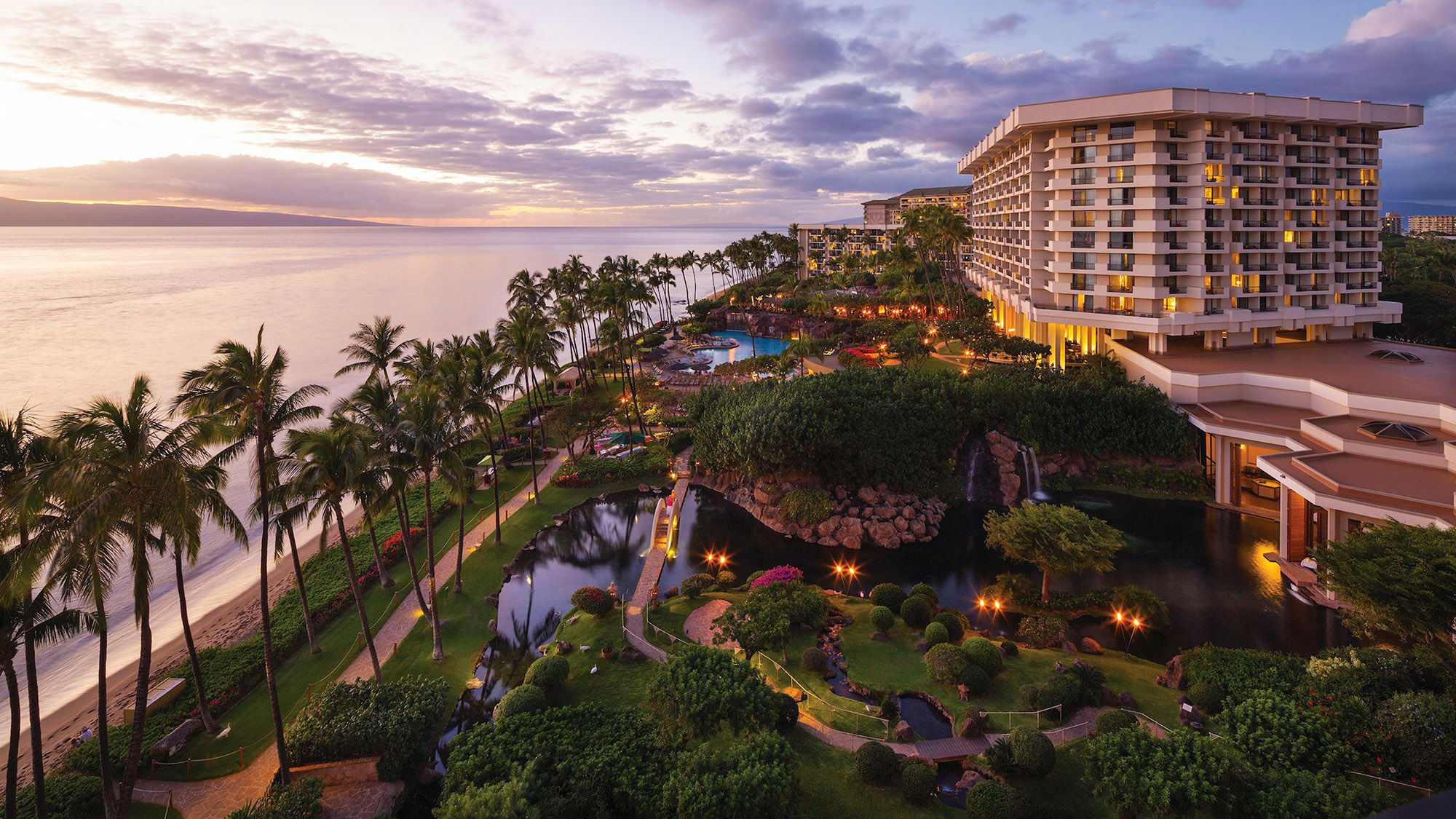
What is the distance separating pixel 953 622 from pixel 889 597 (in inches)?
144

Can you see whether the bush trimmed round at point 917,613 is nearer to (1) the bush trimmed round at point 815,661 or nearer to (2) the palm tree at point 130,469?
(1) the bush trimmed round at point 815,661

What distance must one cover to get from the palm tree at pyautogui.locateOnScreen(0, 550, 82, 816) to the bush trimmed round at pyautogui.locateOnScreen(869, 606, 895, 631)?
90.3 feet

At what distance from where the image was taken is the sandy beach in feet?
92.8

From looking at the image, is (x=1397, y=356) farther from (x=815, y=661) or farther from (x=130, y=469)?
(x=130, y=469)

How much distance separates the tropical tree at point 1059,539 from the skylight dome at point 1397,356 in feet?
126

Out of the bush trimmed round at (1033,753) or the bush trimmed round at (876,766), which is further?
the bush trimmed round at (876,766)

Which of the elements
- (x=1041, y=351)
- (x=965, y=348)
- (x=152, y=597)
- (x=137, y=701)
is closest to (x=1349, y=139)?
(x=1041, y=351)

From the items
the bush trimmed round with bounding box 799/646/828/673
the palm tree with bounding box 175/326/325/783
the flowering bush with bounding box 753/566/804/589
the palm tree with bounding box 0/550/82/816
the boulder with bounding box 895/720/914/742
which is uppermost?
the palm tree with bounding box 175/326/325/783

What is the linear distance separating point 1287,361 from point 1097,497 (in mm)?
20159

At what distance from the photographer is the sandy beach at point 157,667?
92.8 feet

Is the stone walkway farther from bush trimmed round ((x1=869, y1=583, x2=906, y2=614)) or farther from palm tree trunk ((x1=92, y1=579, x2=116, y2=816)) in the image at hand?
bush trimmed round ((x1=869, y1=583, x2=906, y2=614))

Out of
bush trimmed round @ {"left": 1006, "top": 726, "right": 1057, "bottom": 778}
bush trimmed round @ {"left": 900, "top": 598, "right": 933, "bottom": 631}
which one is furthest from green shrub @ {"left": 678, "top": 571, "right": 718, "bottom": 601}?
bush trimmed round @ {"left": 1006, "top": 726, "right": 1057, "bottom": 778}

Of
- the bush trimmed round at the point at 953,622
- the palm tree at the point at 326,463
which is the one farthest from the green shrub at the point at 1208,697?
the palm tree at the point at 326,463

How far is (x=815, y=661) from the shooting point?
29.3 m
